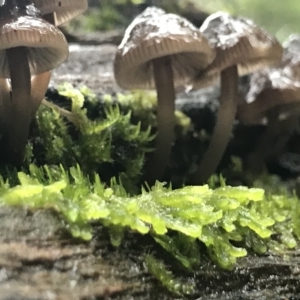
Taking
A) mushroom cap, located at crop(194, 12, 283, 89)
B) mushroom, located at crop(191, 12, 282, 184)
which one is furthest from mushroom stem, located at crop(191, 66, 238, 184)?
mushroom cap, located at crop(194, 12, 283, 89)

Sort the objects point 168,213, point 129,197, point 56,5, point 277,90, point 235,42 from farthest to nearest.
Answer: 1. point 277,90
2. point 235,42
3. point 56,5
4. point 129,197
5. point 168,213

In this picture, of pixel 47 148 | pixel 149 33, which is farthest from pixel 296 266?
pixel 47 148

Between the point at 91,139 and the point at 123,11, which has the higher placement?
the point at 123,11

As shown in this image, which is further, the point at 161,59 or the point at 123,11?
the point at 123,11

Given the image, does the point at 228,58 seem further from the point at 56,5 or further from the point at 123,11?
the point at 123,11

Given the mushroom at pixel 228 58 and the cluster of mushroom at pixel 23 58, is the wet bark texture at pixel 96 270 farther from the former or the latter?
the mushroom at pixel 228 58

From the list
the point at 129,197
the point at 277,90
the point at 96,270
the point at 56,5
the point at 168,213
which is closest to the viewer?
the point at 96,270

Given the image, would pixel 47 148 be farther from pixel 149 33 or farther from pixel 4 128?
pixel 149 33

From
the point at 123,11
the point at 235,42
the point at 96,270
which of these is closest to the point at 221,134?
the point at 235,42
